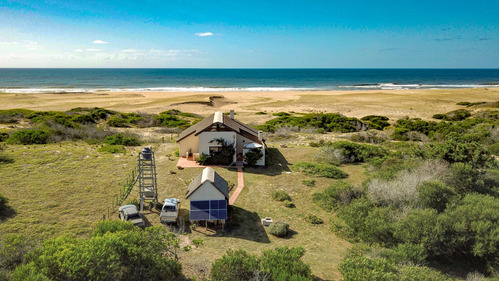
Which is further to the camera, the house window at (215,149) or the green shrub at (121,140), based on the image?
the green shrub at (121,140)

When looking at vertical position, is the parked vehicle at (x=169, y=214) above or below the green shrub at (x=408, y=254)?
below

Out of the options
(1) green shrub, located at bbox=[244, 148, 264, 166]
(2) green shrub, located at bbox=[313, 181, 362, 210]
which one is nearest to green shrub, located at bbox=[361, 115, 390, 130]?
(1) green shrub, located at bbox=[244, 148, 264, 166]

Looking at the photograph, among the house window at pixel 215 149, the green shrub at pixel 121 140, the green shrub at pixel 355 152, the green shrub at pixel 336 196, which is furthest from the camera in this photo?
the green shrub at pixel 121 140

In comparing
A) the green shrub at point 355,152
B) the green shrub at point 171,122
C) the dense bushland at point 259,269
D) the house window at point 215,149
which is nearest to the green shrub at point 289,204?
the dense bushland at point 259,269

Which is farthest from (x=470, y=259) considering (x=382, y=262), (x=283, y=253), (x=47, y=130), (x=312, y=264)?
(x=47, y=130)

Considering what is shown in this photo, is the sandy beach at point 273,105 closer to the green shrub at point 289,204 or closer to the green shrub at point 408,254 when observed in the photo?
the green shrub at point 289,204

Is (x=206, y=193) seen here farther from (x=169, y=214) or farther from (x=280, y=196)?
(x=280, y=196)

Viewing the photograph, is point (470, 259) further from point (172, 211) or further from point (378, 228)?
point (172, 211)
